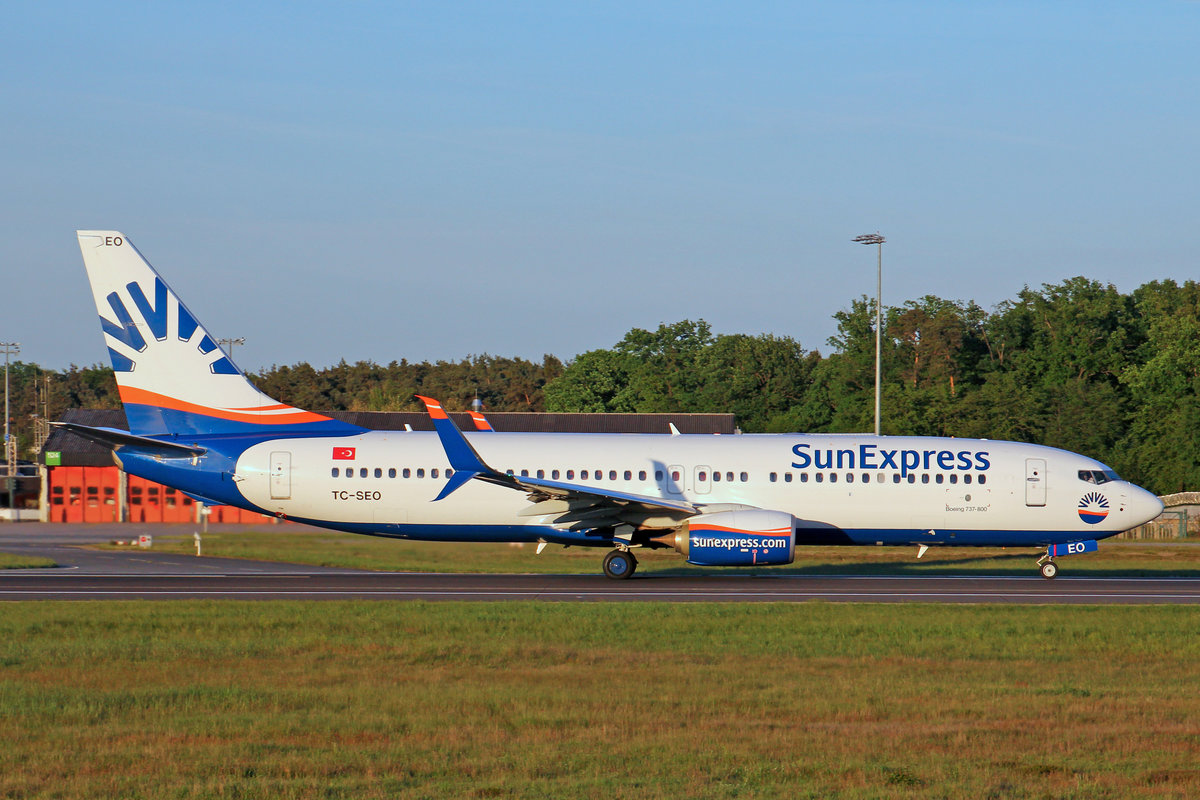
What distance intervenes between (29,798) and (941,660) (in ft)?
39.3

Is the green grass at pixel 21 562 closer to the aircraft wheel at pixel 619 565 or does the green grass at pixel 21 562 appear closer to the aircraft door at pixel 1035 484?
the aircraft wheel at pixel 619 565

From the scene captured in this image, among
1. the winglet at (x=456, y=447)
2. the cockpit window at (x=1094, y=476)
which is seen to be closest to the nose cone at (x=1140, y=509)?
the cockpit window at (x=1094, y=476)

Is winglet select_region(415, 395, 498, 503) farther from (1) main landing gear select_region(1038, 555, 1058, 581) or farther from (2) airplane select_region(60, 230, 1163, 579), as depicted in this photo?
(1) main landing gear select_region(1038, 555, 1058, 581)

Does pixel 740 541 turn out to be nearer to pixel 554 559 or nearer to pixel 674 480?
pixel 674 480

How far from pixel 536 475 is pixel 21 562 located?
49.9 ft

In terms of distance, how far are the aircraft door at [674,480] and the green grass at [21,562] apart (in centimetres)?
1719

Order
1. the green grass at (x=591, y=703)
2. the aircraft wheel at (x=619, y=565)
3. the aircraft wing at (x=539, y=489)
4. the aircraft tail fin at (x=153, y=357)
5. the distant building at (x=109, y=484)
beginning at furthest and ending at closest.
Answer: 1. the distant building at (x=109, y=484)
2. the aircraft tail fin at (x=153, y=357)
3. the aircraft wheel at (x=619, y=565)
4. the aircraft wing at (x=539, y=489)
5. the green grass at (x=591, y=703)

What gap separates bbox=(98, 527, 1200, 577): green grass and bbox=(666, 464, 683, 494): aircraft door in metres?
3.53

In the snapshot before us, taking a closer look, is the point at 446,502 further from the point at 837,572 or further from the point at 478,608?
the point at 837,572

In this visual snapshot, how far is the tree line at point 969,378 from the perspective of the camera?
70.4 m

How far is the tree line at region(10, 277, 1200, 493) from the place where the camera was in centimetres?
7038

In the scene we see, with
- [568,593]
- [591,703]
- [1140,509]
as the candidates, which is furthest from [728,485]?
[591,703]

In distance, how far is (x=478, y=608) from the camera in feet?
73.2

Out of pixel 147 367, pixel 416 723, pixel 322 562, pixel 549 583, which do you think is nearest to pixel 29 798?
pixel 416 723
